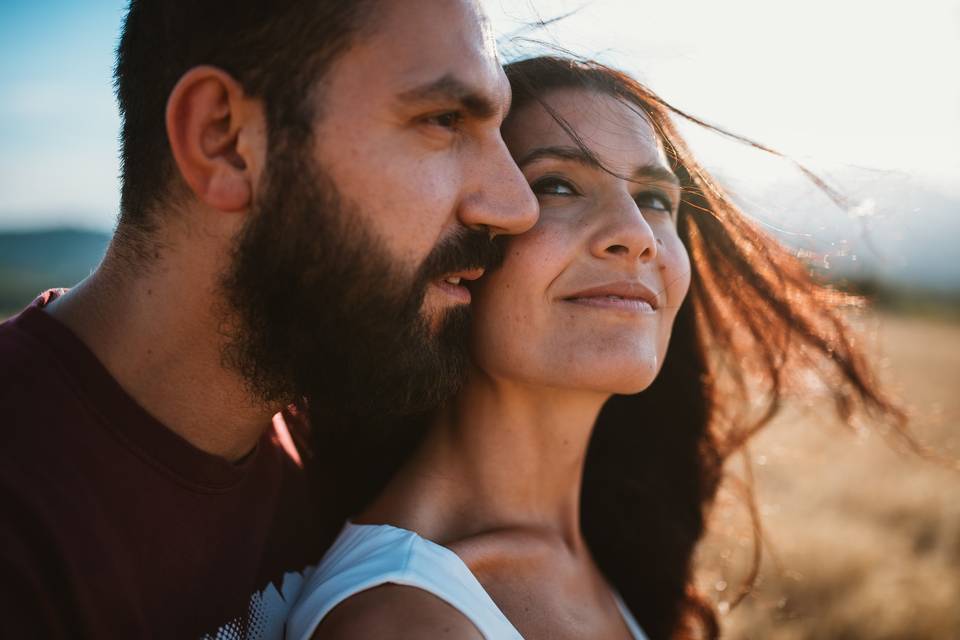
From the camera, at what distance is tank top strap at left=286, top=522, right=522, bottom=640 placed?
2016 millimetres

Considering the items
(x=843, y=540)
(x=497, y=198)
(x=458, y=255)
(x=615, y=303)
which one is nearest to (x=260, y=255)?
(x=458, y=255)

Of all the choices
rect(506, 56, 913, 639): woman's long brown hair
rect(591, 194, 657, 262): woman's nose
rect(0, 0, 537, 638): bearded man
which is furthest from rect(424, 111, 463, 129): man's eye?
rect(506, 56, 913, 639): woman's long brown hair

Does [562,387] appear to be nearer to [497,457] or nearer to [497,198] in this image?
[497,457]

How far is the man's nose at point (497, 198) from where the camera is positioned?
2.32 meters

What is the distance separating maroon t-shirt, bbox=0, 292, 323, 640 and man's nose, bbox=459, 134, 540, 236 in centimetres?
103

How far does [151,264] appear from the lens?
2.29 m

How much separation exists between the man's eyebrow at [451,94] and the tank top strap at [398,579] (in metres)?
1.22

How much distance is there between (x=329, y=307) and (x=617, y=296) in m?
0.92

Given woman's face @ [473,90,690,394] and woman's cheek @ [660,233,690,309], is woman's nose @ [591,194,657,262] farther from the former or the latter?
woman's cheek @ [660,233,690,309]

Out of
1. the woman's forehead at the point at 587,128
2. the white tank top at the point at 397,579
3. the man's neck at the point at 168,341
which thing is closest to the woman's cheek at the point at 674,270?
the woman's forehead at the point at 587,128

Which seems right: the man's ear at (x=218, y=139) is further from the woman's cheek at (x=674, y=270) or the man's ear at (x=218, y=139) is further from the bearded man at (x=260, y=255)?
the woman's cheek at (x=674, y=270)

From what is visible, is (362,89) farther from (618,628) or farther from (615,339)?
(618,628)

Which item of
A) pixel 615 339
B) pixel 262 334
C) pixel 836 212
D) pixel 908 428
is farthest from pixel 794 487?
pixel 262 334

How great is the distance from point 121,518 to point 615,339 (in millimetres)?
1490
